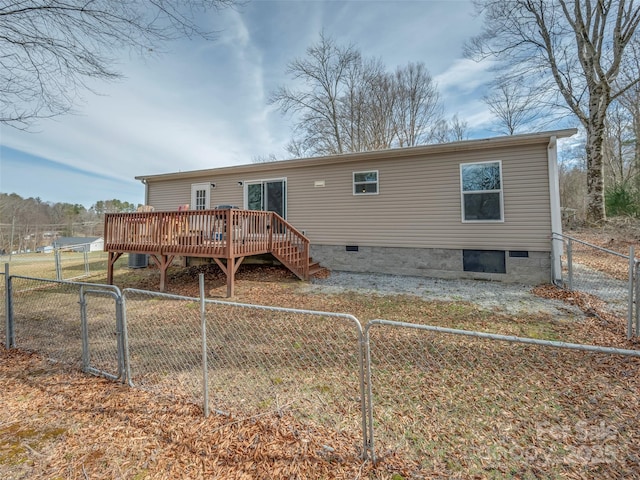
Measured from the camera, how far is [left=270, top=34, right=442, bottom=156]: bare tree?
18.7 m

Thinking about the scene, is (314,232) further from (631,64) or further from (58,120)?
(631,64)

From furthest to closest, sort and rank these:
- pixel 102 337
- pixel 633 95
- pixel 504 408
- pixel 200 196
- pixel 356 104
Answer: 1. pixel 356 104
2. pixel 633 95
3. pixel 200 196
4. pixel 102 337
5. pixel 504 408

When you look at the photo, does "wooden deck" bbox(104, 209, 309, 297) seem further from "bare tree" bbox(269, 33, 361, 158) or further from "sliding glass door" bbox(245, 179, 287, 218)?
"bare tree" bbox(269, 33, 361, 158)

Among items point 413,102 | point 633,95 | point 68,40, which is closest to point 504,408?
point 68,40

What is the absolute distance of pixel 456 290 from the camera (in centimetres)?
667

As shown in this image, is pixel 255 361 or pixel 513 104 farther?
pixel 513 104

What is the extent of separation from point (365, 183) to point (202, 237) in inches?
200

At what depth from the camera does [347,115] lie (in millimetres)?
19375

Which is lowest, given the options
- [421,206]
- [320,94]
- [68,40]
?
[421,206]

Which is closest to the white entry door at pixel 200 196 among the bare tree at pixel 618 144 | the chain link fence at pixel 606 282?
the chain link fence at pixel 606 282

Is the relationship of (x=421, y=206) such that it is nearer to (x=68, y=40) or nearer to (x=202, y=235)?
(x=202, y=235)

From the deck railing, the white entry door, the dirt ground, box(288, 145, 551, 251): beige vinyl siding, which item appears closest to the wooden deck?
the deck railing

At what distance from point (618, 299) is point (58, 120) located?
10978 millimetres


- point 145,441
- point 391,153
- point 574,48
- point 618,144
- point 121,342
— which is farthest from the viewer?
point 618,144
